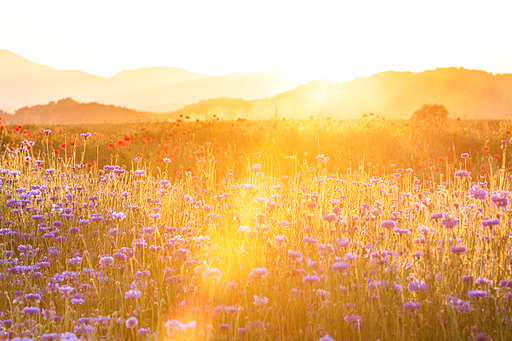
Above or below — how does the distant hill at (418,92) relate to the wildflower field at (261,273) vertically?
above

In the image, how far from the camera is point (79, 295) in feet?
10.5

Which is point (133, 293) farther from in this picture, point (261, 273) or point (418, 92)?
point (418, 92)

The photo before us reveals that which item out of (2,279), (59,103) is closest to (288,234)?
(2,279)

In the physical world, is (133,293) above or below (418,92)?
below

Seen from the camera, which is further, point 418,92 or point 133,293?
point 418,92

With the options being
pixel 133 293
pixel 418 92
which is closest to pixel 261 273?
pixel 133 293

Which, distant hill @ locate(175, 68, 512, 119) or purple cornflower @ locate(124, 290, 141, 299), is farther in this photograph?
distant hill @ locate(175, 68, 512, 119)

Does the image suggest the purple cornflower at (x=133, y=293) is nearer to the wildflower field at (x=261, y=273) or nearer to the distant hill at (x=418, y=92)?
the wildflower field at (x=261, y=273)

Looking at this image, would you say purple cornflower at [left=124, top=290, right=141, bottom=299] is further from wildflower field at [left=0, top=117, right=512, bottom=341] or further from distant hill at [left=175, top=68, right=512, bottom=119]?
distant hill at [left=175, top=68, right=512, bottom=119]

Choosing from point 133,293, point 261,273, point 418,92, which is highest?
point 418,92

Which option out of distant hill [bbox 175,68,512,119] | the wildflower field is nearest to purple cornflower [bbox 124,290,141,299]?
the wildflower field

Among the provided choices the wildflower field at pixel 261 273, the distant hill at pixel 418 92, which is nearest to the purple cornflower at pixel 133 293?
the wildflower field at pixel 261 273

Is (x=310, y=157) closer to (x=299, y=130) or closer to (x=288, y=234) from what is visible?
(x=299, y=130)

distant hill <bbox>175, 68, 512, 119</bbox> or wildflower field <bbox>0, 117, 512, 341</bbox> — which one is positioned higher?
distant hill <bbox>175, 68, 512, 119</bbox>
